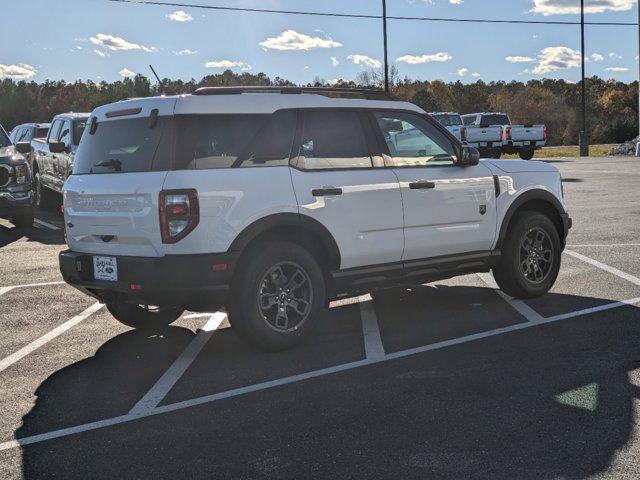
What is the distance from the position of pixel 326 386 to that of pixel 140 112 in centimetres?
244

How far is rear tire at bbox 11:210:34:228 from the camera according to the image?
14500 millimetres

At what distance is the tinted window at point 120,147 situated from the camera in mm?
5691

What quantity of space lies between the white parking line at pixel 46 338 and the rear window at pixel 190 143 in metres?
1.45

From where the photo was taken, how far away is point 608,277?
27.9 ft

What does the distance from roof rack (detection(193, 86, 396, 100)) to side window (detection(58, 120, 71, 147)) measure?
998 cm

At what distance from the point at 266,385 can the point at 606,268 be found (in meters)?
5.33

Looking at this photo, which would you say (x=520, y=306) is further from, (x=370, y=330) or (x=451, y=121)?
(x=451, y=121)

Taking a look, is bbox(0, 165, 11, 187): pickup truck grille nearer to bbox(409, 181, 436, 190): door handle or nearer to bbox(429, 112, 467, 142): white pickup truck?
bbox(409, 181, 436, 190): door handle

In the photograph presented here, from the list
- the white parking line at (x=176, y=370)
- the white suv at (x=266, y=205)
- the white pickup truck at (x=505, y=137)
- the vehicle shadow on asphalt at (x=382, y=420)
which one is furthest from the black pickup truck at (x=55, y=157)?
the white pickup truck at (x=505, y=137)

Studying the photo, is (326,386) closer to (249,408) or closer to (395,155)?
(249,408)

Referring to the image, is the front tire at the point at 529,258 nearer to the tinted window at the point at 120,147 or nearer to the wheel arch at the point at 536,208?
the wheel arch at the point at 536,208

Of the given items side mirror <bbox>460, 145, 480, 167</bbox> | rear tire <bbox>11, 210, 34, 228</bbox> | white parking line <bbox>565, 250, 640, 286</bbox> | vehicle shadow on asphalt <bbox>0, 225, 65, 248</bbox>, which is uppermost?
side mirror <bbox>460, 145, 480, 167</bbox>

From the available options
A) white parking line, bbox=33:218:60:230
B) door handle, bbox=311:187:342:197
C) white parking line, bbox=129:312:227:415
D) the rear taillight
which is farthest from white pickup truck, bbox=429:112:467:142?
the rear taillight

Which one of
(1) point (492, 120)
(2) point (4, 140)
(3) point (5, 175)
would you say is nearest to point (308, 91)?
(3) point (5, 175)
